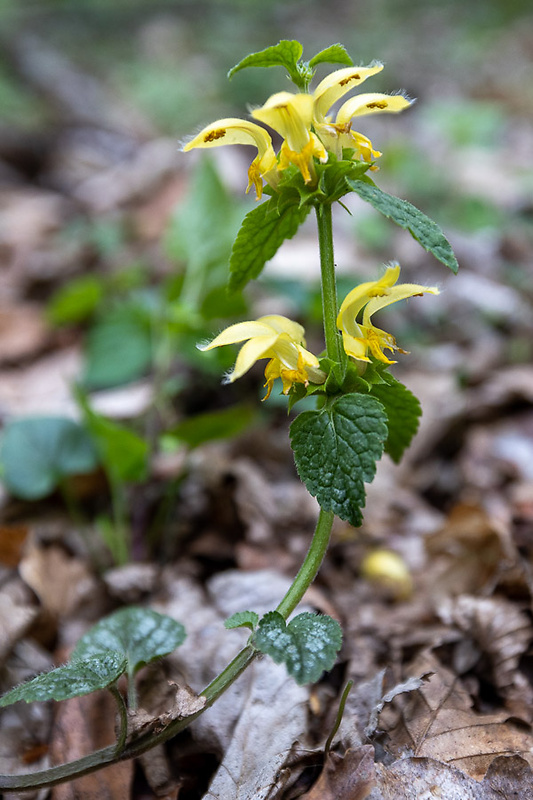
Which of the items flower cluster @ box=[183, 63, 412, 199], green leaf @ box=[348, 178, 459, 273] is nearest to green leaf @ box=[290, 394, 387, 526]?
green leaf @ box=[348, 178, 459, 273]

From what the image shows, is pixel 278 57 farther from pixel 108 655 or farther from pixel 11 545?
pixel 11 545

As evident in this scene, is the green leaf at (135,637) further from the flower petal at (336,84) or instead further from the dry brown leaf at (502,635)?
the flower petal at (336,84)

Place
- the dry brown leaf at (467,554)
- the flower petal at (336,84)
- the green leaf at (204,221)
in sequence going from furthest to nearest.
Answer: the green leaf at (204,221) < the dry brown leaf at (467,554) < the flower petal at (336,84)

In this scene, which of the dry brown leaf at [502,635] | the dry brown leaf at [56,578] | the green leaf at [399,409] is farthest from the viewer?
the dry brown leaf at [56,578]

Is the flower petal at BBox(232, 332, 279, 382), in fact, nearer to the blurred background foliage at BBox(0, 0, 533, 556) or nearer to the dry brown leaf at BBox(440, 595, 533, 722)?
the blurred background foliage at BBox(0, 0, 533, 556)

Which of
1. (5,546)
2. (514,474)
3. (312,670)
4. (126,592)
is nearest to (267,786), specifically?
(312,670)

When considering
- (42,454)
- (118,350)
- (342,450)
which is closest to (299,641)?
(342,450)

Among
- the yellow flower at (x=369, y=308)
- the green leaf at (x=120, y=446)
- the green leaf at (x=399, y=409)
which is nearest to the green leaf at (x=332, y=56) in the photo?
the yellow flower at (x=369, y=308)
